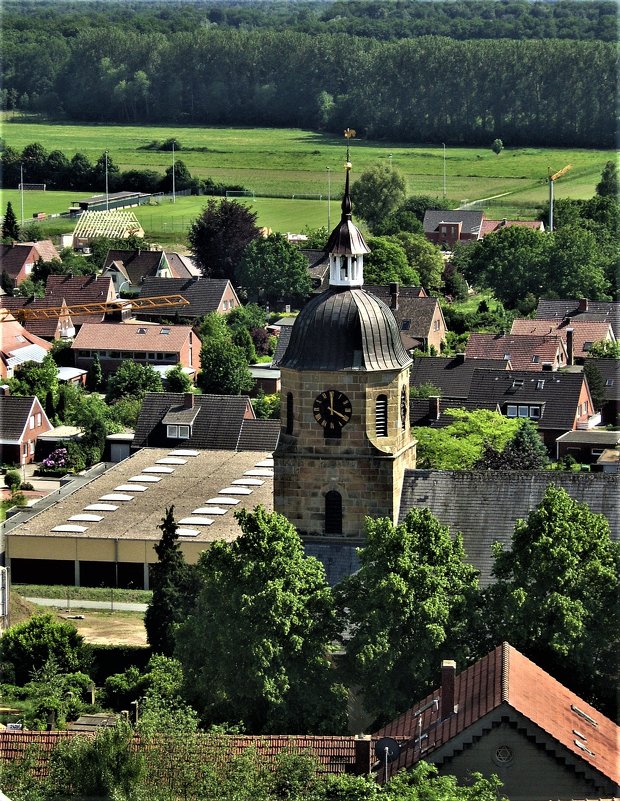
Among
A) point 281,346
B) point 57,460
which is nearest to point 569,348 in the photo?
point 281,346

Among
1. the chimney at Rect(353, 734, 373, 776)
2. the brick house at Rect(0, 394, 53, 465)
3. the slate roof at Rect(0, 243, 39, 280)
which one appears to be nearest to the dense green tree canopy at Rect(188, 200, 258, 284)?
the slate roof at Rect(0, 243, 39, 280)

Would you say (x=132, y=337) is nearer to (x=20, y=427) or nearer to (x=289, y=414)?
(x=20, y=427)

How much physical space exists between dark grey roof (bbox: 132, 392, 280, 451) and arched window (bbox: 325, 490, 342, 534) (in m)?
28.8

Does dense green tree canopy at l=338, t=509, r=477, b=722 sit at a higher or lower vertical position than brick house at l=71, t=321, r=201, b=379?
lower

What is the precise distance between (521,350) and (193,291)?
2699 cm

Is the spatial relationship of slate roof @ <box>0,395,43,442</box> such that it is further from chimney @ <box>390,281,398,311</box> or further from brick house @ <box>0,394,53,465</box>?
chimney @ <box>390,281,398,311</box>

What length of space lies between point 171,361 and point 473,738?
69750 millimetres

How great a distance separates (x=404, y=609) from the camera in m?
47.5

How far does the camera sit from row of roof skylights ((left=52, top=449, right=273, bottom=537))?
232ft

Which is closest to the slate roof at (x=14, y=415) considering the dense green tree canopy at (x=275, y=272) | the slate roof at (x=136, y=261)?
the dense green tree canopy at (x=275, y=272)

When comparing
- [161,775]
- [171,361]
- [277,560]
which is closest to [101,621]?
[277,560]

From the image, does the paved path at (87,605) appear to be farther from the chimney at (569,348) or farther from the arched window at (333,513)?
the chimney at (569,348)

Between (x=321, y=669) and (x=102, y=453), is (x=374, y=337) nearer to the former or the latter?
(x=321, y=669)

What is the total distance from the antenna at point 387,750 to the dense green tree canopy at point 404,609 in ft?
17.9
